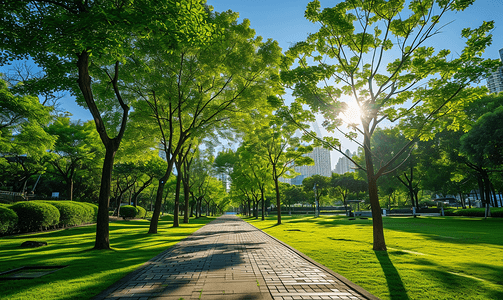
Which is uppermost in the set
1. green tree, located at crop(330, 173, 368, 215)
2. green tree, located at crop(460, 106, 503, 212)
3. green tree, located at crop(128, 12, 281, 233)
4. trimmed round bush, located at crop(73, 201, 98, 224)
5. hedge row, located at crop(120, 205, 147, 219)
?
green tree, located at crop(128, 12, 281, 233)

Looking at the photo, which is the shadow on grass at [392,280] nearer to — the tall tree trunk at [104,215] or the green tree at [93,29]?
the green tree at [93,29]

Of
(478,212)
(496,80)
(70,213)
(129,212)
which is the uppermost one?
(496,80)

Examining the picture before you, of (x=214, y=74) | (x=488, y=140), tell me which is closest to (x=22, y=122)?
(x=214, y=74)

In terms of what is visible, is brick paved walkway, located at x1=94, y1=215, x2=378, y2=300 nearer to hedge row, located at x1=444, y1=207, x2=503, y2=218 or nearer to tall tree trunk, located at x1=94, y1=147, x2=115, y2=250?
tall tree trunk, located at x1=94, y1=147, x2=115, y2=250

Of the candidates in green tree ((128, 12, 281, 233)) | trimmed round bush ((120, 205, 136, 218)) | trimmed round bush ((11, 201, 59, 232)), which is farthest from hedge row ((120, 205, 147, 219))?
green tree ((128, 12, 281, 233))

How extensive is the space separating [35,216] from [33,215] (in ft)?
0.49

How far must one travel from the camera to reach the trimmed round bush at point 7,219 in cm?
1260

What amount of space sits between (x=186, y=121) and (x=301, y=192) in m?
52.7

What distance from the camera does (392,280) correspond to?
5207 millimetres

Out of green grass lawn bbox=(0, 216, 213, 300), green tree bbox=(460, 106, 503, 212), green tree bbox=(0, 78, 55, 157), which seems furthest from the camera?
green tree bbox=(460, 106, 503, 212)

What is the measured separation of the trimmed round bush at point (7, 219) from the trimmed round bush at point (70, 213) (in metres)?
3.78

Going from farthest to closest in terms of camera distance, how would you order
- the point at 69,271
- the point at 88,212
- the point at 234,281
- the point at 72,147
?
the point at 72,147
the point at 88,212
the point at 69,271
the point at 234,281

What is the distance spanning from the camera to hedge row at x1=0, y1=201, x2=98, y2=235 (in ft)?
42.8

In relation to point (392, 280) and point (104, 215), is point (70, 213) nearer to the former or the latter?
point (104, 215)
